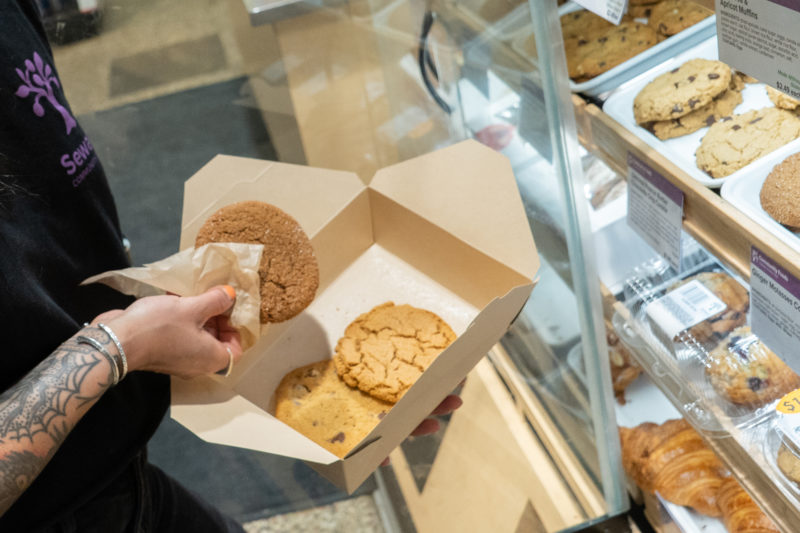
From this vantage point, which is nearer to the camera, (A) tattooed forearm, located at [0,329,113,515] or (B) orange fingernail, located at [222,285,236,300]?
(A) tattooed forearm, located at [0,329,113,515]


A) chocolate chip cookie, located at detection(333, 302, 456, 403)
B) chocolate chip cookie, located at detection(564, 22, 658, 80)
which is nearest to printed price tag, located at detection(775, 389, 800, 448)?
chocolate chip cookie, located at detection(333, 302, 456, 403)

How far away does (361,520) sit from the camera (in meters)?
1.80

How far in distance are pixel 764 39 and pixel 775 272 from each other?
0.30 meters

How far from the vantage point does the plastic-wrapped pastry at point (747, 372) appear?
45.4 inches

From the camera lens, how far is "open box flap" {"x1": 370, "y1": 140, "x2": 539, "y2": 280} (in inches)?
48.1

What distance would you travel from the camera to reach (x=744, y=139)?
109 centimetres

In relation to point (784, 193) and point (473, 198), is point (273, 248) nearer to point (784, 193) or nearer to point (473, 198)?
point (473, 198)

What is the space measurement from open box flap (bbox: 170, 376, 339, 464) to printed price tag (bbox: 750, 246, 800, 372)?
2.03ft

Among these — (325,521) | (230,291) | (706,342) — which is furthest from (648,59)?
(325,521)

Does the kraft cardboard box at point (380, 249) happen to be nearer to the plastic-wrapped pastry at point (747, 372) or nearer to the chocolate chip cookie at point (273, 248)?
the chocolate chip cookie at point (273, 248)

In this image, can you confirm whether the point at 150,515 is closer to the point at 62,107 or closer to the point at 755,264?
the point at 62,107

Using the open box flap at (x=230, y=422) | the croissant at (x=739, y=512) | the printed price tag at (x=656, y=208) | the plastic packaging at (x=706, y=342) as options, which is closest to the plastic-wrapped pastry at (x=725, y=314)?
the plastic packaging at (x=706, y=342)

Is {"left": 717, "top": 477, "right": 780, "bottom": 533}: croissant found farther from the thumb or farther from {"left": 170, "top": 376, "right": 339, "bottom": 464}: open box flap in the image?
the thumb

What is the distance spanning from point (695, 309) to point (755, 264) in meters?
0.38
